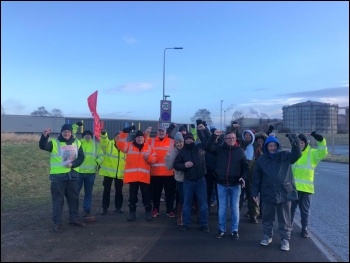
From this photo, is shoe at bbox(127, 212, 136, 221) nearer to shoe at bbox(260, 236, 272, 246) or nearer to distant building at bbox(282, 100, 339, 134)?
shoe at bbox(260, 236, 272, 246)

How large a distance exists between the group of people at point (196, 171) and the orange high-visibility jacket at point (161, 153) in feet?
0.07

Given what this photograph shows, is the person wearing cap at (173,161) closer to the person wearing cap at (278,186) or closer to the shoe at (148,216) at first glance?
the shoe at (148,216)

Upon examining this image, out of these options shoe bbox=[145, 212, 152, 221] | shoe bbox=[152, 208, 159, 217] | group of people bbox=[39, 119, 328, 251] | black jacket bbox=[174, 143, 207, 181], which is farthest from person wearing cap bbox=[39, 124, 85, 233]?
black jacket bbox=[174, 143, 207, 181]

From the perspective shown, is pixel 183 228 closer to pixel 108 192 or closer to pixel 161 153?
pixel 161 153

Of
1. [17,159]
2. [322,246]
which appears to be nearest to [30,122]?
[17,159]

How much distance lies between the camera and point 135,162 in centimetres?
755

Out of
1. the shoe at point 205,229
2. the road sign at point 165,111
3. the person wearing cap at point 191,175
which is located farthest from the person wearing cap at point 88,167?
the road sign at point 165,111

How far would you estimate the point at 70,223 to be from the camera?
700 centimetres

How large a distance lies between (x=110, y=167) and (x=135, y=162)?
82 centimetres

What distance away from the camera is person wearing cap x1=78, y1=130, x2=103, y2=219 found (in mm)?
7535

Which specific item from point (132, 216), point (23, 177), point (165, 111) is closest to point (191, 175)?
point (132, 216)

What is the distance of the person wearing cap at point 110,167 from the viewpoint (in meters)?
8.03

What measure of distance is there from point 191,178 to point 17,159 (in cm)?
1002

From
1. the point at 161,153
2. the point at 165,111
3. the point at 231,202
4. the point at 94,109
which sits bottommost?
the point at 231,202
